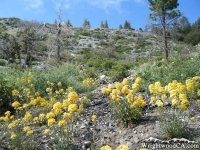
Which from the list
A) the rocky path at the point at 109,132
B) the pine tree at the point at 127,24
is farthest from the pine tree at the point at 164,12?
the pine tree at the point at 127,24

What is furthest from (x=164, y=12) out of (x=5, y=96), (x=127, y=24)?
(x=127, y=24)

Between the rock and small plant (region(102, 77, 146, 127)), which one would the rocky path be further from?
small plant (region(102, 77, 146, 127))

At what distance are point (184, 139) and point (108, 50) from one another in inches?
903

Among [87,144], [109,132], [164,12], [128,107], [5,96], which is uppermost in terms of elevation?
[164,12]

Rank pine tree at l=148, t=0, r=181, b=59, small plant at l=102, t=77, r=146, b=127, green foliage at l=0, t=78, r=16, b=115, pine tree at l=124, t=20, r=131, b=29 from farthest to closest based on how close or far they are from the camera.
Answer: pine tree at l=124, t=20, r=131, b=29 < pine tree at l=148, t=0, r=181, b=59 < green foliage at l=0, t=78, r=16, b=115 < small plant at l=102, t=77, r=146, b=127

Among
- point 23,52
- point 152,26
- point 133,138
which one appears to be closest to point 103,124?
point 133,138

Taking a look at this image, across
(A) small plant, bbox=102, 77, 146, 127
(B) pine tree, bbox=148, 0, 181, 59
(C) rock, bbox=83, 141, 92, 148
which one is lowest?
(C) rock, bbox=83, 141, 92, 148

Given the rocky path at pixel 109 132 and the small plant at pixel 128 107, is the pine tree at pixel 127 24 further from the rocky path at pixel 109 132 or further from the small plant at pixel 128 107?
the small plant at pixel 128 107

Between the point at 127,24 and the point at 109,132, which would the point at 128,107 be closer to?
the point at 109,132

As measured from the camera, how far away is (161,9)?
43.4 ft

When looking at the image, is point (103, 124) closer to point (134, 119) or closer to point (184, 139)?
point (134, 119)

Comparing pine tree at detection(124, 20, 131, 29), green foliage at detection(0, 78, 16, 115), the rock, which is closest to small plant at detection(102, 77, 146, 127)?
the rock

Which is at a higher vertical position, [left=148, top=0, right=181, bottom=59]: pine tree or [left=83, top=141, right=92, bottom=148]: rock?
[left=148, top=0, right=181, bottom=59]: pine tree

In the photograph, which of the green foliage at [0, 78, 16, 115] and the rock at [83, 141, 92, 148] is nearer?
the rock at [83, 141, 92, 148]
